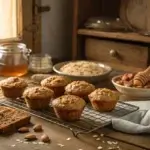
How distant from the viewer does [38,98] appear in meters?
1.18

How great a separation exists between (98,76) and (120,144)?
529 mm

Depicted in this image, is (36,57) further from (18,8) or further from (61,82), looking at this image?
(61,82)

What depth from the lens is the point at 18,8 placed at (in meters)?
1.77

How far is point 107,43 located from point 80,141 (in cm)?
89

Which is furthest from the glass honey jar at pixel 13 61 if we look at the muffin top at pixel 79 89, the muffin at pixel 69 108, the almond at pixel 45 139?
the almond at pixel 45 139

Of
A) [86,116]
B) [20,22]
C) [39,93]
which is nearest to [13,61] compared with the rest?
[20,22]

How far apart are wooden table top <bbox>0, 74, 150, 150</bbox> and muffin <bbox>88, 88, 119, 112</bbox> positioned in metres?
0.10

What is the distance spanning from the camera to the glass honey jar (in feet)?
5.16

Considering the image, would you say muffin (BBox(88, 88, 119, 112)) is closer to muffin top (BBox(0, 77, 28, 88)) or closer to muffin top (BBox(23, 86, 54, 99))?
A: muffin top (BBox(23, 86, 54, 99))

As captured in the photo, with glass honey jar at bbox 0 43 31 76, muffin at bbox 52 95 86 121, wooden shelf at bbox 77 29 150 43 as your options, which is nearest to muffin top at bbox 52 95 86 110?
muffin at bbox 52 95 86 121

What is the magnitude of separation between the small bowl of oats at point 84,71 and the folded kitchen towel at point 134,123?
0.37m

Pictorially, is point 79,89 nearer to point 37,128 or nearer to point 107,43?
point 37,128

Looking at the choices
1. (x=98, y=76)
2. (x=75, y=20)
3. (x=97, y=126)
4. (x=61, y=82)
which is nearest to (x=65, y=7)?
(x=75, y=20)

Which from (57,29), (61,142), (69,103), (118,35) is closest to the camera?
(61,142)
